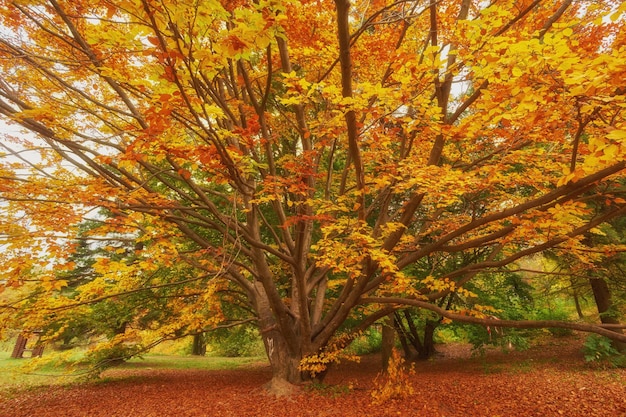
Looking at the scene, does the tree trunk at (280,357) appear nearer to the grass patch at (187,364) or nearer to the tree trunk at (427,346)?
the tree trunk at (427,346)

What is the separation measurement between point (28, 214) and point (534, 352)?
48.1 feet

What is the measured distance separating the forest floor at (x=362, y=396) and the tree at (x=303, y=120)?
117 cm

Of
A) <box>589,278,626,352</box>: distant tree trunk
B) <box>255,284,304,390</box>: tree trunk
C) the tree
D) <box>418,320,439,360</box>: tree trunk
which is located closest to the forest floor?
<box>255,284,304,390</box>: tree trunk

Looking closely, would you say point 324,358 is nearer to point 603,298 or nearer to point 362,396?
point 362,396

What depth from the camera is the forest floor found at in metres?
5.60

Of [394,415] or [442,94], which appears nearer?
[442,94]

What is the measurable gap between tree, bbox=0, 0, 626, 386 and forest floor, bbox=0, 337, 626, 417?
1.17 metres

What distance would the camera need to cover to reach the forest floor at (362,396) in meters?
5.60

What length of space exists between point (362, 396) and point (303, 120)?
5.26 meters

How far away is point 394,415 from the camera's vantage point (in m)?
5.23

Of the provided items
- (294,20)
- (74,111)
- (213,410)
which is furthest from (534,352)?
(74,111)

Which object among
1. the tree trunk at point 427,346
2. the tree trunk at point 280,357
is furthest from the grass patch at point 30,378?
the tree trunk at point 427,346

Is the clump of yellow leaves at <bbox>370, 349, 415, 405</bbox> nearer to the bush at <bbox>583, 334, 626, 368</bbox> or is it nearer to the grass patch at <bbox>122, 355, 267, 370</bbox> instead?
the bush at <bbox>583, 334, 626, 368</bbox>

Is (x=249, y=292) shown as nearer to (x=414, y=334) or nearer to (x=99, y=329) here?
(x=99, y=329)
